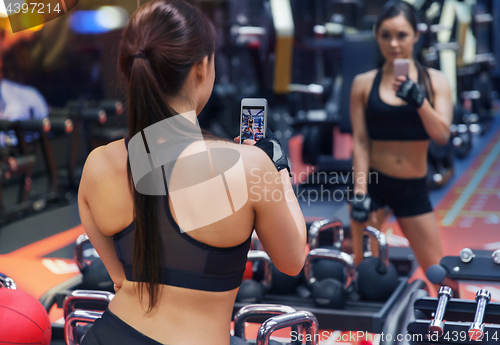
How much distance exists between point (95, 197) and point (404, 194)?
1800 mm

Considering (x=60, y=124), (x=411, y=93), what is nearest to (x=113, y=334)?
(x=411, y=93)

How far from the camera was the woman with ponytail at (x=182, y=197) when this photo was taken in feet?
3.51

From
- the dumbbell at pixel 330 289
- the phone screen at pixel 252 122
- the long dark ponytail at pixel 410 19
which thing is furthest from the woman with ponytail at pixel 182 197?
the long dark ponytail at pixel 410 19

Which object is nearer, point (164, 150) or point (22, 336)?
point (164, 150)

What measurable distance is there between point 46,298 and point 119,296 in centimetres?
143

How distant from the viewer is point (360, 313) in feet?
7.79

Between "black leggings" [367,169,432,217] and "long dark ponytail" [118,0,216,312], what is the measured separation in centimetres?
173

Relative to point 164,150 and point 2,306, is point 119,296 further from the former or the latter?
point 2,306

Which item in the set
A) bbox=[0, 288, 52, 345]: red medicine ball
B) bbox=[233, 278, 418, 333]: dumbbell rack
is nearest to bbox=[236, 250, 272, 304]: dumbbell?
bbox=[233, 278, 418, 333]: dumbbell rack

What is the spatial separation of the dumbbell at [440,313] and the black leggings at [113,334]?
2.47ft

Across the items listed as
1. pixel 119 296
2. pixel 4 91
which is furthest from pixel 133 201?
pixel 4 91

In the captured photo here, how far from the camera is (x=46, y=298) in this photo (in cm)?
246

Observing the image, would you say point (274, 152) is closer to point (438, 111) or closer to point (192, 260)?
point (192, 260)

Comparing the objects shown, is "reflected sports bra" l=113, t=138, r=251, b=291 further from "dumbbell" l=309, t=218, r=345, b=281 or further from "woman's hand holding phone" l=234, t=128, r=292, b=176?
"dumbbell" l=309, t=218, r=345, b=281
